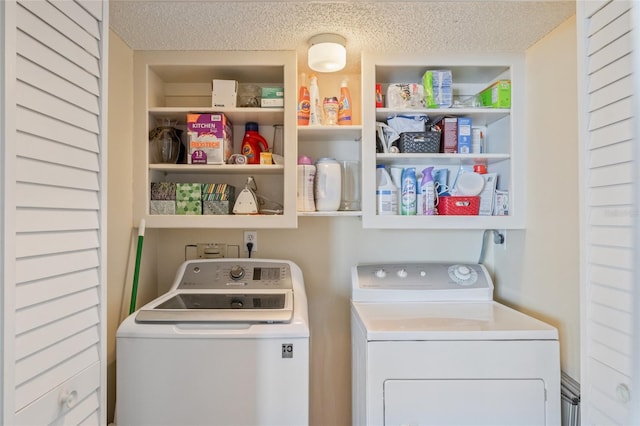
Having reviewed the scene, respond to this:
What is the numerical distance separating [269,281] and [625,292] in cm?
140

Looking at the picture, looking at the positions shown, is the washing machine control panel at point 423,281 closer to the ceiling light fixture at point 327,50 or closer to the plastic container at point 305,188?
the plastic container at point 305,188

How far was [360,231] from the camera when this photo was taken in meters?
2.20

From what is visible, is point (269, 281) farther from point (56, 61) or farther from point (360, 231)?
point (56, 61)

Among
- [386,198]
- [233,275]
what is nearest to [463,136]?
[386,198]

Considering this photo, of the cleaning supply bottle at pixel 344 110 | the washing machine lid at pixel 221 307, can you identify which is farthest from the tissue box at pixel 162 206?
the cleaning supply bottle at pixel 344 110

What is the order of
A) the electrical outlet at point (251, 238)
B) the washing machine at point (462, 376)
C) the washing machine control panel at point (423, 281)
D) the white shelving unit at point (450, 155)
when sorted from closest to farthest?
the washing machine at point (462, 376), the white shelving unit at point (450, 155), the washing machine control panel at point (423, 281), the electrical outlet at point (251, 238)

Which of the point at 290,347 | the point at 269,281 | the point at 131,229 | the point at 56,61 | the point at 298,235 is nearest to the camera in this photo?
the point at 56,61

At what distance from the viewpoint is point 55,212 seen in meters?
0.93

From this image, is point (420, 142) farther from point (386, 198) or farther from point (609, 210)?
point (609, 210)

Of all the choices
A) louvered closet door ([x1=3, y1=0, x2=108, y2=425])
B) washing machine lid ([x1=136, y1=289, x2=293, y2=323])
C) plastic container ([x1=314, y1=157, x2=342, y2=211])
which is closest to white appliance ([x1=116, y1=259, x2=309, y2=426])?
washing machine lid ([x1=136, y1=289, x2=293, y2=323])

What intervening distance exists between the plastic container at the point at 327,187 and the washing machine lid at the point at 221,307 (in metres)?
0.45

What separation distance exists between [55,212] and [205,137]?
1002mm

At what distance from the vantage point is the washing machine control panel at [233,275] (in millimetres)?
1940

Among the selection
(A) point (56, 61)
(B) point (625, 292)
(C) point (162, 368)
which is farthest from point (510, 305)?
(A) point (56, 61)
